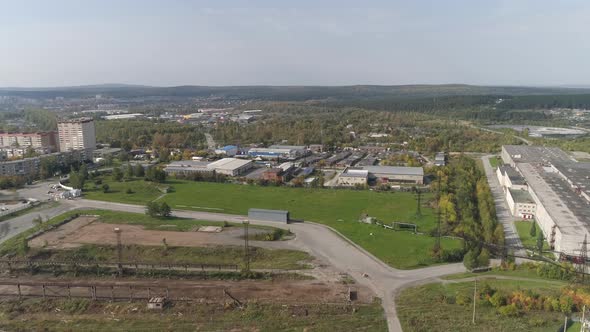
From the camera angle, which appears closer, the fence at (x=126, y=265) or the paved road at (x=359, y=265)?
the paved road at (x=359, y=265)

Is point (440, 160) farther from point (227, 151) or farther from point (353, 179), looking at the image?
point (227, 151)

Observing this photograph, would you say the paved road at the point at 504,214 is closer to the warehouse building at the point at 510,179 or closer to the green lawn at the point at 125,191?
the warehouse building at the point at 510,179

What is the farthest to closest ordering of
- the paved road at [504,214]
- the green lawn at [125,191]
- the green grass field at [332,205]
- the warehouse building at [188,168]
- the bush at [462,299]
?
1. the warehouse building at [188,168]
2. the green lawn at [125,191]
3. the paved road at [504,214]
4. the green grass field at [332,205]
5. the bush at [462,299]

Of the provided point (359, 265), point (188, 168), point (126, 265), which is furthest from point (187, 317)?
point (188, 168)

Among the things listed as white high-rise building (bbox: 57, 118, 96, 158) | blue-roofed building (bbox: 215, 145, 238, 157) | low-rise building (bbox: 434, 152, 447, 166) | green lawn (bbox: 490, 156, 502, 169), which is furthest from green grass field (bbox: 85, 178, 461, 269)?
green lawn (bbox: 490, 156, 502, 169)

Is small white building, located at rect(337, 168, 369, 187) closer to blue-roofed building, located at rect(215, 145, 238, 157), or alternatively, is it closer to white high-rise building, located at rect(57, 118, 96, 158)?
blue-roofed building, located at rect(215, 145, 238, 157)

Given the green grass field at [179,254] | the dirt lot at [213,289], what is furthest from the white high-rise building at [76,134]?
the dirt lot at [213,289]
